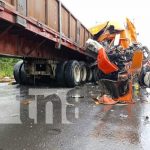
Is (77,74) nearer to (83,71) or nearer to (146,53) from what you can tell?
(83,71)

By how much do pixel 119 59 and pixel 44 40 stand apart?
3240 mm

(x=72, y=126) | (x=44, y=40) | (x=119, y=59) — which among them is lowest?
(x=72, y=126)

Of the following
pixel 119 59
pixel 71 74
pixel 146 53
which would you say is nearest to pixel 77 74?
pixel 71 74

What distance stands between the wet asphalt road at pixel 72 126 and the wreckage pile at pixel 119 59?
2.61ft

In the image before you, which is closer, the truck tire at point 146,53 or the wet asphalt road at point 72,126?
the wet asphalt road at point 72,126

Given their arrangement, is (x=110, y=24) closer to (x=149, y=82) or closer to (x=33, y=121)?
(x=149, y=82)

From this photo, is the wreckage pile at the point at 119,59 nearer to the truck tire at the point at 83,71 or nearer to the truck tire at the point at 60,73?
the truck tire at the point at 83,71

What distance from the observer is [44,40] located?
31.2 feet

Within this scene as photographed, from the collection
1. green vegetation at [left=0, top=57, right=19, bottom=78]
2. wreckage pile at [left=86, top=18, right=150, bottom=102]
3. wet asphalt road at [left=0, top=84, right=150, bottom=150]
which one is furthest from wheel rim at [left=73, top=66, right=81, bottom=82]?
green vegetation at [left=0, top=57, right=19, bottom=78]

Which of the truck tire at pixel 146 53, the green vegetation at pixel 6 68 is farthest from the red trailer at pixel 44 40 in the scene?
the green vegetation at pixel 6 68

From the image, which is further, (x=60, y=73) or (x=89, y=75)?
(x=89, y=75)

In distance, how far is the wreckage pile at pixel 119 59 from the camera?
29.6 feet

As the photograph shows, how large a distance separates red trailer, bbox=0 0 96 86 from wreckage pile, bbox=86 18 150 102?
108 cm

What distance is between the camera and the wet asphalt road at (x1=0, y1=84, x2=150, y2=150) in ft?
15.3
